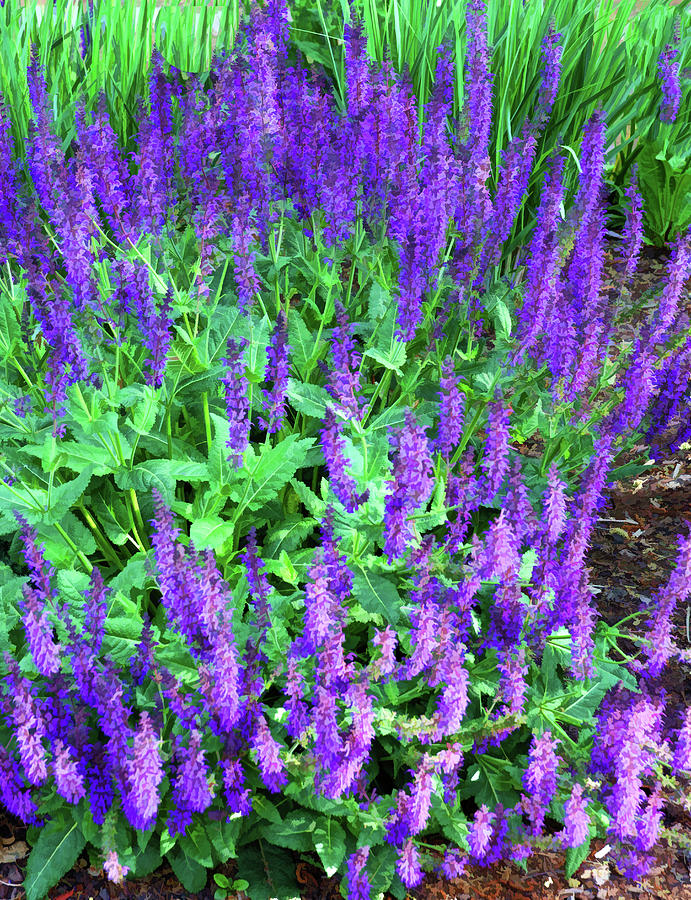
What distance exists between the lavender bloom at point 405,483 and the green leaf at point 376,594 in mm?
188

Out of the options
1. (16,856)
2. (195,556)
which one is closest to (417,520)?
(195,556)

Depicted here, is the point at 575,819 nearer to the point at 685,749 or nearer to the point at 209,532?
the point at 685,749

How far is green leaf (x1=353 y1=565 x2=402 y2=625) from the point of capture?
2371mm

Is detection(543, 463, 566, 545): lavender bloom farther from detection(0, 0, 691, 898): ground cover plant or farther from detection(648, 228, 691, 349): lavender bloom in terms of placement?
detection(648, 228, 691, 349): lavender bloom

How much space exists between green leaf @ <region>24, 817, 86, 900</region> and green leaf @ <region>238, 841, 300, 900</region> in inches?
17.6

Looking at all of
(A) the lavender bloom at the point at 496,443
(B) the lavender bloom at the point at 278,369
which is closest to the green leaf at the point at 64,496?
(B) the lavender bloom at the point at 278,369

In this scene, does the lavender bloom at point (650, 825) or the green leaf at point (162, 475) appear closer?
the lavender bloom at point (650, 825)

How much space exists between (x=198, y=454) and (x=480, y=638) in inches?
45.0

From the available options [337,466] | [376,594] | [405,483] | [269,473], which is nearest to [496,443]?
[405,483]

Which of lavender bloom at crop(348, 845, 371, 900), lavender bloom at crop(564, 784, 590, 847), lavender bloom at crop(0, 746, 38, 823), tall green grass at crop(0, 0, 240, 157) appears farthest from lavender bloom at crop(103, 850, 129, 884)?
tall green grass at crop(0, 0, 240, 157)

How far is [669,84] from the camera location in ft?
15.5

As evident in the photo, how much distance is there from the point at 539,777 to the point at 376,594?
615mm

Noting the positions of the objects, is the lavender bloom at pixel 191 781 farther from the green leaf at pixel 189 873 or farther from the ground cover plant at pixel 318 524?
the green leaf at pixel 189 873

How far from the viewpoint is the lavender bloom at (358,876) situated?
2211 millimetres
